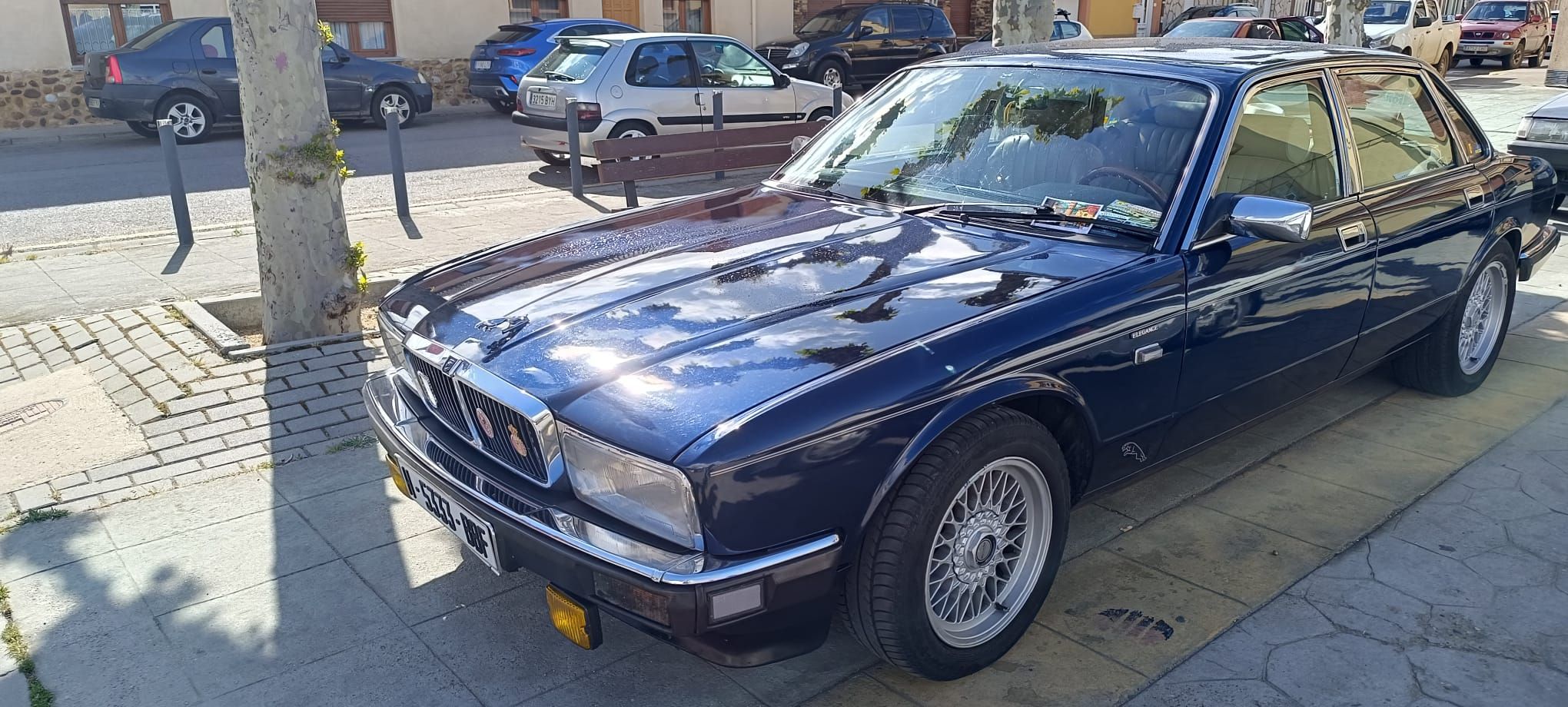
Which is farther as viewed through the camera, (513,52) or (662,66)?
(513,52)

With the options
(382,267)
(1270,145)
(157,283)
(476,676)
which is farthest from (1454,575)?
(157,283)

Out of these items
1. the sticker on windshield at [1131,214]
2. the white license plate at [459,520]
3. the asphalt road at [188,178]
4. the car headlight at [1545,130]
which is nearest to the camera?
the white license plate at [459,520]

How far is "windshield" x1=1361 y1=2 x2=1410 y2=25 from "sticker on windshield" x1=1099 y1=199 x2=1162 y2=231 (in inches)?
880

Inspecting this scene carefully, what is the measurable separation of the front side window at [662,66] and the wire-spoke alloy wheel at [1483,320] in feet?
29.7

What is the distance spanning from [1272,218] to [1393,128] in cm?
168

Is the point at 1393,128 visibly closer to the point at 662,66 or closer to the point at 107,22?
the point at 662,66

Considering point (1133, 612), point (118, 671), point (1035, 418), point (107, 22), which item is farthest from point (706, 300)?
point (107, 22)

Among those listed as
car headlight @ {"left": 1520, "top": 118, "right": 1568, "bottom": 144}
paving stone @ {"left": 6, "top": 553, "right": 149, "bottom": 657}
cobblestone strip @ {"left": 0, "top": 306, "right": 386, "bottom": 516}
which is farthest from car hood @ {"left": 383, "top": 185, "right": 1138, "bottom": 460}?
car headlight @ {"left": 1520, "top": 118, "right": 1568, "bottom": 144}

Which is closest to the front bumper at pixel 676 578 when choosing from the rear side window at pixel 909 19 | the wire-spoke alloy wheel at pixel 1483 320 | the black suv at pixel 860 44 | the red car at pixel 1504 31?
the wire-spoke alloy wheel at pixel 1483 320

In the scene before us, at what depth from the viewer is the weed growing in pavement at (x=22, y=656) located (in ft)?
10.5

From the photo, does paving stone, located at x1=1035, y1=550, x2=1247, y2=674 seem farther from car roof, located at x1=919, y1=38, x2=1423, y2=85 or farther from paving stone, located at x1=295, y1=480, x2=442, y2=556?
paving stone, located at x1=295, y1=480, x2=442, y2=556

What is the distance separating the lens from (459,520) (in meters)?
3.13

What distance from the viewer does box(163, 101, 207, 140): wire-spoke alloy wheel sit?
1428 cm

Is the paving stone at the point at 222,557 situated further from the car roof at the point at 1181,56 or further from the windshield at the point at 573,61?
the windshield at the point at 573,61
